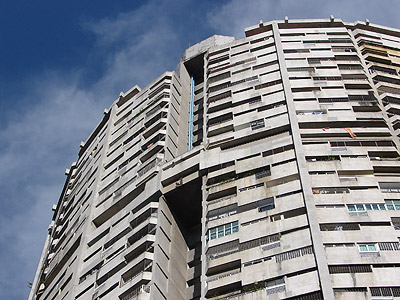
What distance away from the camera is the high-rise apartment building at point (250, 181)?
104ft

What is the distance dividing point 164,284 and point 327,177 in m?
12.3

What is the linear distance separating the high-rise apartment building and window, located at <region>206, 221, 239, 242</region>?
0.09m

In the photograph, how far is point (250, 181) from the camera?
37375mm

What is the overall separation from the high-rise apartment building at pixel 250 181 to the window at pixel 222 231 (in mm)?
88

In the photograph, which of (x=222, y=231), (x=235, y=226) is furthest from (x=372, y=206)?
(x=222, y=231)

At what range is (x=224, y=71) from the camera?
5038 cm

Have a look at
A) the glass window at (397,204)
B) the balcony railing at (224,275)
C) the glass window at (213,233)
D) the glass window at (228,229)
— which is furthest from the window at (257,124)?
the balcony railing at (224,275)

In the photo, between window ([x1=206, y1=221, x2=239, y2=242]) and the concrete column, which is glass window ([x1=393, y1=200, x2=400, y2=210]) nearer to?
the concrete column

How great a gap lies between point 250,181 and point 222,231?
4.19 metres

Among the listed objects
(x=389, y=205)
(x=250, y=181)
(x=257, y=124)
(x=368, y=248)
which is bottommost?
(x=368, y=248)

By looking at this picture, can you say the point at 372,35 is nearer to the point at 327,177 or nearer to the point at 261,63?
the point at 261,63

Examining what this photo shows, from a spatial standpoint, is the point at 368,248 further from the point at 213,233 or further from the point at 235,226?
the point at 213,233

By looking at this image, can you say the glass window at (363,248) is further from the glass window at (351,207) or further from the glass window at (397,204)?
the glass window at (397,204)

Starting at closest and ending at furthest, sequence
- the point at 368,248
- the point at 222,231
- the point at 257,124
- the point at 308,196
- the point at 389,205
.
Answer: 1. the point at 368,248
2. the point at 389,205
3. the point at 308,196
4. the point at 222,231
5. the point at 257,124
